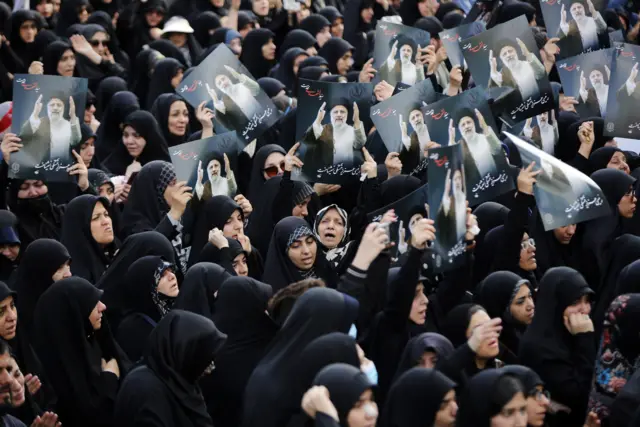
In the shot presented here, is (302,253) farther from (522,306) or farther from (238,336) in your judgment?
(522,306)

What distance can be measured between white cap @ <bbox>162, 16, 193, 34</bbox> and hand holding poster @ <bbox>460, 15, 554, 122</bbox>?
13.6 feet

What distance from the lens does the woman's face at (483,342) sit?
21.8ft

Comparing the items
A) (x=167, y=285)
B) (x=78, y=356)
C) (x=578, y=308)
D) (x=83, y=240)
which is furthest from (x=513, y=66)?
(x=78, y=356)

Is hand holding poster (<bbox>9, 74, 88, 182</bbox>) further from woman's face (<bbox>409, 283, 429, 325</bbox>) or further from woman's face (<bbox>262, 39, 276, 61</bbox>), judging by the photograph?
woman's face (<bbox>262, 39, 276, 61</bbox>)

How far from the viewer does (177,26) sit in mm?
13367

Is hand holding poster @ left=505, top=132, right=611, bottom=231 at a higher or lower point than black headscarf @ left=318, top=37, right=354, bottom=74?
higher

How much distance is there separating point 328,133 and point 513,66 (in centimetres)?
153

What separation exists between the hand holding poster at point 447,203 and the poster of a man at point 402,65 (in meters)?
3.67

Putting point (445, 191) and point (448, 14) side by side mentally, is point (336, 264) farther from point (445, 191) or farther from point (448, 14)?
point (448, 14)

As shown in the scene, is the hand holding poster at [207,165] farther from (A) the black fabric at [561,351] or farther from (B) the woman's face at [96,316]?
(A) the black fabric at [561,351]

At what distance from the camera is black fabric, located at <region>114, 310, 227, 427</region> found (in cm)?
620

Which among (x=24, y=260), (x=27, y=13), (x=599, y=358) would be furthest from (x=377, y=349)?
(x=27, y=13)

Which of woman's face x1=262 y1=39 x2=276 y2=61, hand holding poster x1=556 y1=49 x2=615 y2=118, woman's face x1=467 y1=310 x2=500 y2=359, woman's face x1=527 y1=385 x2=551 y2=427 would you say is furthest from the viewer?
woman's face x1=262 y1=39 x2=276 y2=61

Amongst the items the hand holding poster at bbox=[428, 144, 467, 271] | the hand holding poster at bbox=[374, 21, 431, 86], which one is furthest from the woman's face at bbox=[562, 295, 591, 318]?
the hand holding poster at bbox=[374, 21, 431, 86]
